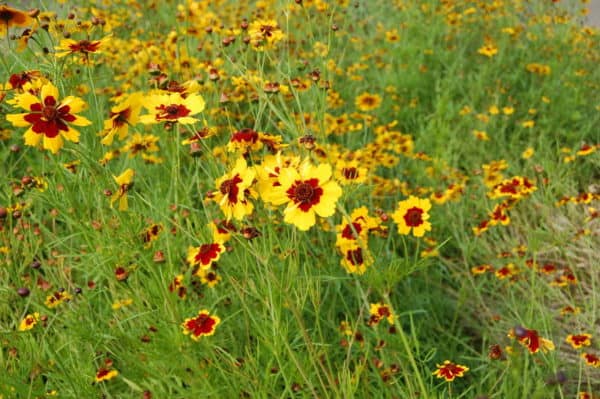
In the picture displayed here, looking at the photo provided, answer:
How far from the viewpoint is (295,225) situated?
1.20m

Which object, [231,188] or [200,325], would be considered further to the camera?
[200,325]

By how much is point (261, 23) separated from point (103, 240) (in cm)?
85

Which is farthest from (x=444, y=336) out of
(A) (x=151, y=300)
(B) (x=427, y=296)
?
(A) (x=151, y=300)

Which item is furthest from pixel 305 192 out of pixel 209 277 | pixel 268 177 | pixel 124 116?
pixel 209 277

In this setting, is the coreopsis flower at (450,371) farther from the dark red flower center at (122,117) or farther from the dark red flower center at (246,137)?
the dark red flower center at (122,117)

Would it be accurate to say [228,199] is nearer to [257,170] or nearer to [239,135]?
[257,170]

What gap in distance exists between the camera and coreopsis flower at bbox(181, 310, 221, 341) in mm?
1481

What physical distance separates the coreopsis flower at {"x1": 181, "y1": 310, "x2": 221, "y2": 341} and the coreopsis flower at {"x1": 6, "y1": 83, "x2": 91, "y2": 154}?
22.0 inches

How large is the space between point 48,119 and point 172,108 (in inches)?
10.3

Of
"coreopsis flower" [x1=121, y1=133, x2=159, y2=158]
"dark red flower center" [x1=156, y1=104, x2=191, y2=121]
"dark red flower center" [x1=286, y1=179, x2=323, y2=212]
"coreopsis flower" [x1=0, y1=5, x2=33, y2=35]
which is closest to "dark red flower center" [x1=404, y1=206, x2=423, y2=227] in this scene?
"dark red flower center" [x1=286, y1=179, x2=323, y2=212]

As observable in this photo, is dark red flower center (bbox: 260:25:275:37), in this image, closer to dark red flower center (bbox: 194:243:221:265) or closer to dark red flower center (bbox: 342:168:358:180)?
dark red flower center (bbox: 342:168:358:180)

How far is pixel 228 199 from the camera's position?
124 cm

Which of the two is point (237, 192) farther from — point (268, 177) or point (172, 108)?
point (172, 108)

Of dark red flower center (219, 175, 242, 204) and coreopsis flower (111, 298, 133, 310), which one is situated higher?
dark red flower center (219, 175, 242, 204)
